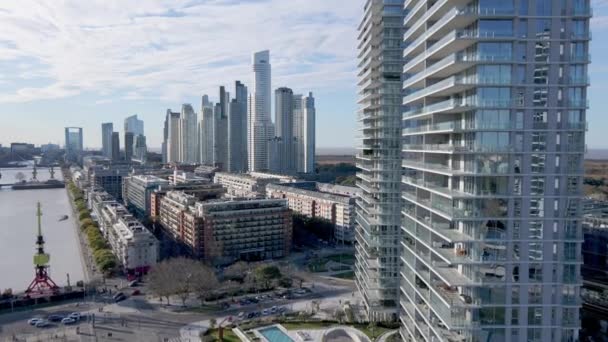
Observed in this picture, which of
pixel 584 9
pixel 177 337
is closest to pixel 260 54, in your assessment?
pixel 177 337

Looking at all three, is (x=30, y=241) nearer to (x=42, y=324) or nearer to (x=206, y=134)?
(x=42, y=324)

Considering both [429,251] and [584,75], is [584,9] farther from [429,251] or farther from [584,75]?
[429,251]

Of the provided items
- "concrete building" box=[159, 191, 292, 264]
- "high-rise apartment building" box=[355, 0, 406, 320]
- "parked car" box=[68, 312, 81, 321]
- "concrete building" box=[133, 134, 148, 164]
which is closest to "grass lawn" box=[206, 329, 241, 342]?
"high-rise apartment building" box=[355, 0, 406, 320]

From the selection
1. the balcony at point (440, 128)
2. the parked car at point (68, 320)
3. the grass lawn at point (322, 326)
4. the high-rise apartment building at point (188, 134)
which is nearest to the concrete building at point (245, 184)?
the parked car at point (68, 320)

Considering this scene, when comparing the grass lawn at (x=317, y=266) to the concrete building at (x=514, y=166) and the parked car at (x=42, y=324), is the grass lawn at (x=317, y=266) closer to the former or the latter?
the parked car at (x=42, y=324)

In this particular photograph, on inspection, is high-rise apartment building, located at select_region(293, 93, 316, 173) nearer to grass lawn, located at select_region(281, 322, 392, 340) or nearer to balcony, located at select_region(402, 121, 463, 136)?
grass lawn, located at select_region(281, 322, 392, 340)

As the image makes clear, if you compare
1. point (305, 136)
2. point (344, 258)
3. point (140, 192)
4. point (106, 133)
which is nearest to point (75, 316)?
point (344, 258)
